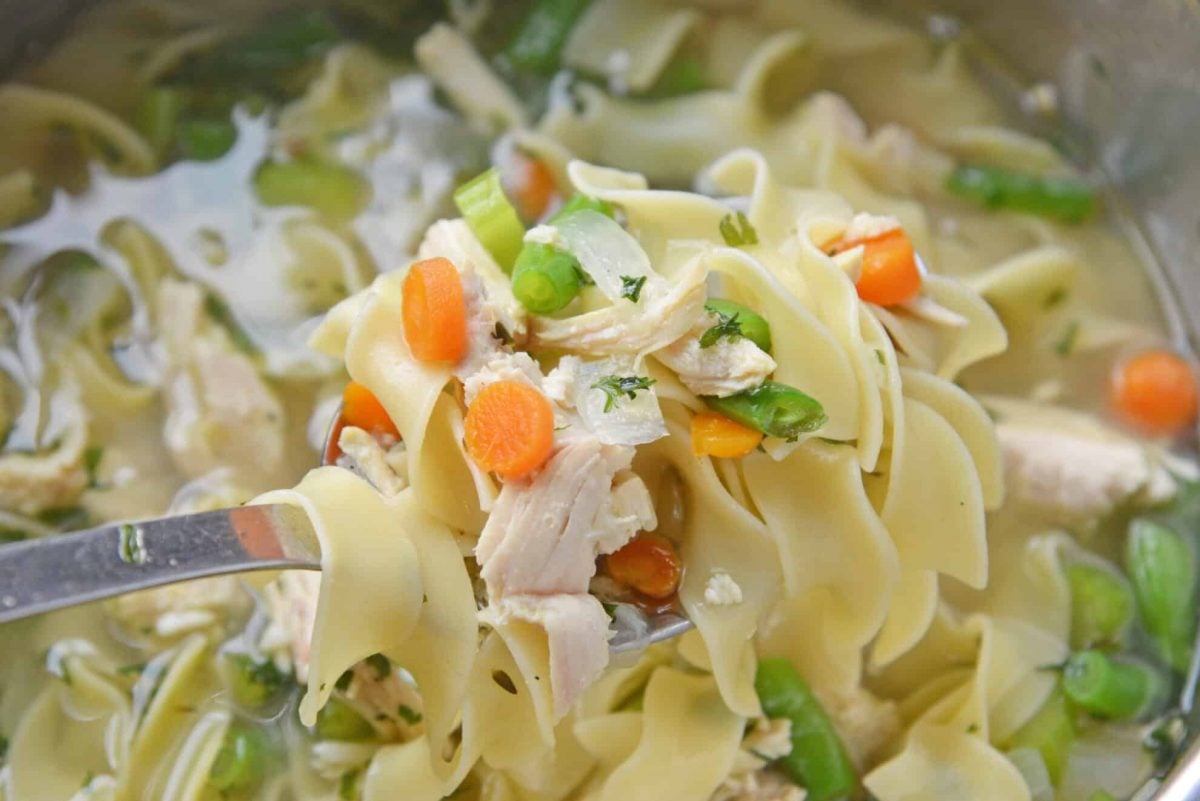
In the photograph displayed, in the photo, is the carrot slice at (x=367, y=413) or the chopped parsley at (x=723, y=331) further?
the carrot slice at (x=367, y=413)

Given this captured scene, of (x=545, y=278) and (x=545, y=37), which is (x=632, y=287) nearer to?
(x=545, y=278)

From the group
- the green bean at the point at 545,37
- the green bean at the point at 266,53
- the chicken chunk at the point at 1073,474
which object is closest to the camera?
the chicken chunk at the point at 1073,474

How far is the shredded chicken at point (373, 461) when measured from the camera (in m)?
2.60

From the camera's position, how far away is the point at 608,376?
7.88ft

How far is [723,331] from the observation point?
8.00 ft

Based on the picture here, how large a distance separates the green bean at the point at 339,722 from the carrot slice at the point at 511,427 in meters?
1.16

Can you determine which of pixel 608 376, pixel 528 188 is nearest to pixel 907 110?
pixel 528 188

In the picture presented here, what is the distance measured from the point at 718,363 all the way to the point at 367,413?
993 millimetres

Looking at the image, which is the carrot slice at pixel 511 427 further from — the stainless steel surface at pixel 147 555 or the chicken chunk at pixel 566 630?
the stainless steel surface at pixel 147 555

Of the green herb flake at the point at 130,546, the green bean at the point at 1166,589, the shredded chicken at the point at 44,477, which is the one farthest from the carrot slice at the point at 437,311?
the green bean at the point at 1166,589

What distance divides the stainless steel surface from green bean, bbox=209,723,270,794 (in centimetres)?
97

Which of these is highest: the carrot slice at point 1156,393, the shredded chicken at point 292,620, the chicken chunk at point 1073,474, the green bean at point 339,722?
the carrot slice at point 1156,393

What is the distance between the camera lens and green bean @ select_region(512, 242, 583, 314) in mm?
2438

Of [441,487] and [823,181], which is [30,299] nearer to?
[441,487]
